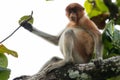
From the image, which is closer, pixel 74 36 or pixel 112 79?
pixel 112 79

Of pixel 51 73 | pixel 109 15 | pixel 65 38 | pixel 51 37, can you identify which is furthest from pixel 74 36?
pixel 51 73

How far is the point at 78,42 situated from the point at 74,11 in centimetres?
72

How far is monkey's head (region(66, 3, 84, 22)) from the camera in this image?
266 inches

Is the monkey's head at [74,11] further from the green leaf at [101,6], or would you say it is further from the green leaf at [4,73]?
the green leaf at [4,73]

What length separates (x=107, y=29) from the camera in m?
4.75

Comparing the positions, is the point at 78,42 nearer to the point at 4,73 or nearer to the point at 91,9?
the point at 91,9

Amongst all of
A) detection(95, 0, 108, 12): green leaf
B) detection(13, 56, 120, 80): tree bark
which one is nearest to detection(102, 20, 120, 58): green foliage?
detection(95, 0, 108, 12): green leaf

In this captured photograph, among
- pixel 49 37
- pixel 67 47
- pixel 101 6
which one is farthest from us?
pixel 49 37

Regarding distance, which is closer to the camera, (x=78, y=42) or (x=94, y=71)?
(x=94, y=71)

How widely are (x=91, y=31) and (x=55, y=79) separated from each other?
2.44 metres

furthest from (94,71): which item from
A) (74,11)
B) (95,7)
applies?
(74,11)

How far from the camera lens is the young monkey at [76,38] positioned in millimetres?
5836

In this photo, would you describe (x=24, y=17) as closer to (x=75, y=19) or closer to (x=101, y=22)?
(x=101, y=22)

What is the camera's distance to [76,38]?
6.49 metres
